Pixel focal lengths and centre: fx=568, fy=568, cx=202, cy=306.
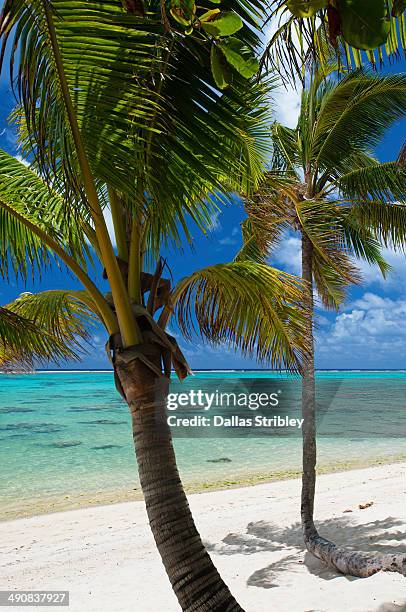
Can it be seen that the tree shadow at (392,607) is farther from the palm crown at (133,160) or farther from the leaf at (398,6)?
the leaf at (398,6)

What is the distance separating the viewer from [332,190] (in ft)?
24.9

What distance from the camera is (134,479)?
16344 mm

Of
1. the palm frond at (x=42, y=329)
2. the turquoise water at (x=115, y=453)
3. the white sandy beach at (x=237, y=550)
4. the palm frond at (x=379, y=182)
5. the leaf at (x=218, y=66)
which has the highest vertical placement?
the palm frond at (x=379, y=182)

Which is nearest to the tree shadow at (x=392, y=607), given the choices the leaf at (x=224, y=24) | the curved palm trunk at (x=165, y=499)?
the curved palm trunk at (x=165, y=499)

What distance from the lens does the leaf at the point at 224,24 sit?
2.63 ft

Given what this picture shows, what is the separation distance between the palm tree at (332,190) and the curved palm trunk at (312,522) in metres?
0.01

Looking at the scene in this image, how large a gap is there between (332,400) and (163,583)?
44697 mm

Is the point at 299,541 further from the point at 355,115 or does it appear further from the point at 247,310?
the point at 355,115

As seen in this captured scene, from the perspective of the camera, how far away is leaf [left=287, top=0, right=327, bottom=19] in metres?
0.73

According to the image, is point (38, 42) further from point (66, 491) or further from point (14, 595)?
point (66, 491)

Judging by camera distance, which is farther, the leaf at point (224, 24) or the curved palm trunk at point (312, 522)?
the curved palm trunk at point (312, 522)

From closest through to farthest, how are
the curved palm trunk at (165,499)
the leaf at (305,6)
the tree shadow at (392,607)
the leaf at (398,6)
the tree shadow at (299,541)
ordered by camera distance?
the leaf at (305,6) → the leaf at (398,6) → the curved palm trunk at (165,499) → the tree shadow at (392,607) → the tree shadow at (299,541)

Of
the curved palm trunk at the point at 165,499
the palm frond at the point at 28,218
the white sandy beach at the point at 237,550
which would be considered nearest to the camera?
the curved palm trunk at the point at 165,499

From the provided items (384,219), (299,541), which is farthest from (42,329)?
(299,541)
